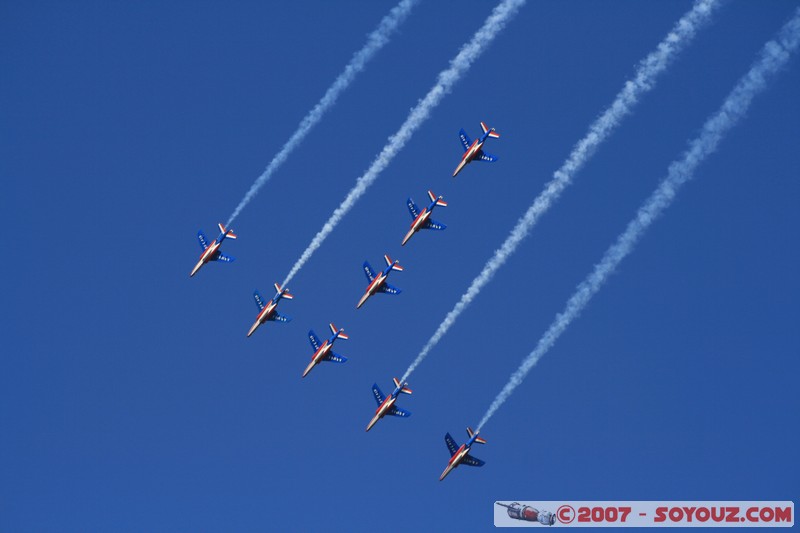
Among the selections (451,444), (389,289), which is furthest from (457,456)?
(389,289)

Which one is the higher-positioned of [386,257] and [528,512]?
[386,257]

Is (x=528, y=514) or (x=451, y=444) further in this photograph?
(x=451, y=444)

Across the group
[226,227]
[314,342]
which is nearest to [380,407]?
[314,342]

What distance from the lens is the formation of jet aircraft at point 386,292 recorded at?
89000mm

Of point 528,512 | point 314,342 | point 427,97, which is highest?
point 427,97

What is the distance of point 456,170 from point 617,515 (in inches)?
701

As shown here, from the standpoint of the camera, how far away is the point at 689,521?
87.1 metres

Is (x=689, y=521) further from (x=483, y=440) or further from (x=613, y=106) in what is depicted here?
(x=613, y=106)

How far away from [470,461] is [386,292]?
884 centimetres

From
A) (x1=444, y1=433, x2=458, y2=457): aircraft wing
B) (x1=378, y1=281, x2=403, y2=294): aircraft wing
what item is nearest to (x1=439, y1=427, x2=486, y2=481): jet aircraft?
(x1=444, y1=433, x2=458, y2=457): aircraft wing

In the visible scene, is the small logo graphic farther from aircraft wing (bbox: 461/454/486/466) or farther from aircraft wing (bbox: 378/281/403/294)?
aircraft wing (bbox: 378/281/403/294)

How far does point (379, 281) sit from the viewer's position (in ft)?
297

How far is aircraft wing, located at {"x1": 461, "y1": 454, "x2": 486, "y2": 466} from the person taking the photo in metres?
88.9

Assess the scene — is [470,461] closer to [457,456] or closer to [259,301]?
[457,456]
